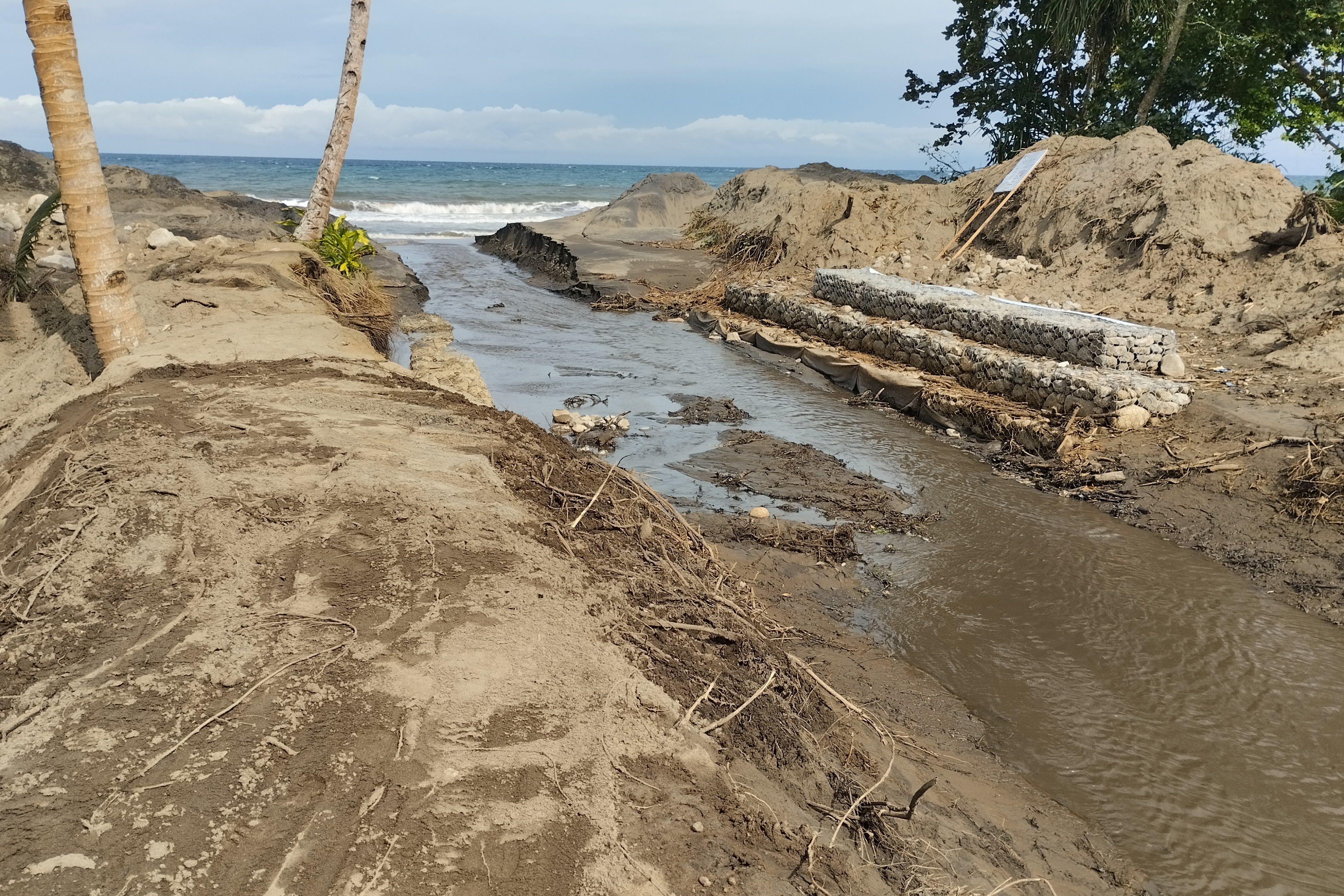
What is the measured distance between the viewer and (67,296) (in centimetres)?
830

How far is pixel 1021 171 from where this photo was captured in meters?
16.3

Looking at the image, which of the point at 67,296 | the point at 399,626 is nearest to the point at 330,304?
the point at 67,296

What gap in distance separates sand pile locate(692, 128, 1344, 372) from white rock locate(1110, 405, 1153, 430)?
2.16 meters

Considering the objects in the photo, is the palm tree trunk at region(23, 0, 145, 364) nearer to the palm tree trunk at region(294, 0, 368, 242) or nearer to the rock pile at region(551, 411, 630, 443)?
the rock pile at region(551, 411, 630, 443)

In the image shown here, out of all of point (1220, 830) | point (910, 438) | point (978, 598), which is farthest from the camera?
point (910, 438)

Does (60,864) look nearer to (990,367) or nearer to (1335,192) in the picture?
(990,367)

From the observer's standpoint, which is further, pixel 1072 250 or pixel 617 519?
pixel 1072 250

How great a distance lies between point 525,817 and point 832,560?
14.1ft

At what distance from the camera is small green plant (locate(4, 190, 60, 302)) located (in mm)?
7703

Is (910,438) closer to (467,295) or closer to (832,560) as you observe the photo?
(832,560)

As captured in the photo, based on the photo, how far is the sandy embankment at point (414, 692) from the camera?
2.52 m

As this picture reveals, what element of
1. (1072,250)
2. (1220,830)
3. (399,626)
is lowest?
(1220,830)

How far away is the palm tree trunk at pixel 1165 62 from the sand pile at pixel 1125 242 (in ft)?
7.77

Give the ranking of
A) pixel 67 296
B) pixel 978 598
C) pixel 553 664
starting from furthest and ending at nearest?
pixel 67 296, pixel 978 598, pixel 553 664
